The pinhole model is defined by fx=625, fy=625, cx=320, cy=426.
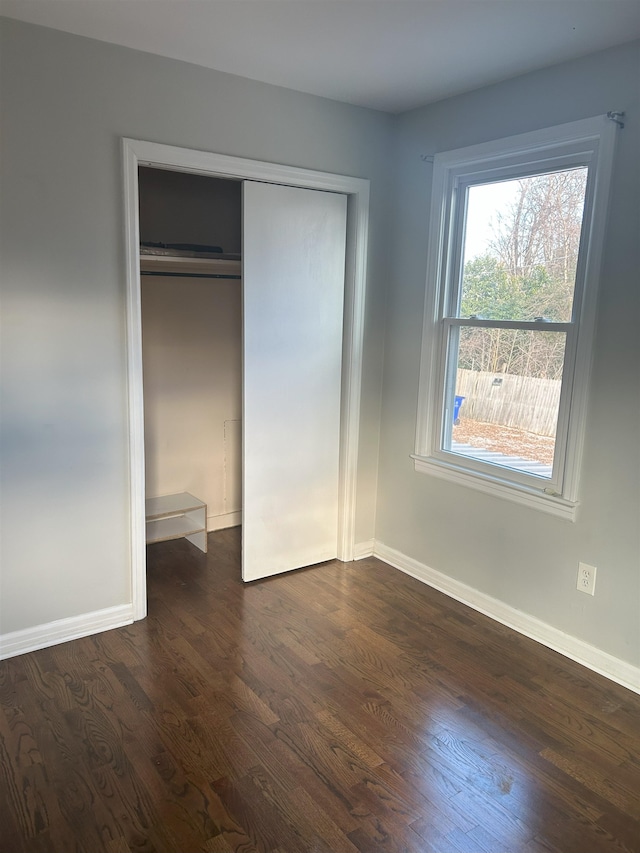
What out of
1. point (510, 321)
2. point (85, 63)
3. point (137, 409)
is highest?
point (85, 63)

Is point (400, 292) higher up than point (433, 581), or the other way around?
point (400, 292)

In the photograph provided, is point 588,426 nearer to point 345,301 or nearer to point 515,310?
point 515,310

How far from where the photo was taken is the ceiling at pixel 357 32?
220cm

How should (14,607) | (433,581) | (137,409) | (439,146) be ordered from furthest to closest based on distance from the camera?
1. (433,581)
2. (439,146)
3. (137,409)
4. (14,607)

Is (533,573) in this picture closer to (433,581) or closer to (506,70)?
(433,581)

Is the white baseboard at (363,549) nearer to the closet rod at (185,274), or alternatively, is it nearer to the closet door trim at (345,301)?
the closet door trim at (345,301)

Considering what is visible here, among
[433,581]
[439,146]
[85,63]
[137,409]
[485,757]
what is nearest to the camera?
[485,757]

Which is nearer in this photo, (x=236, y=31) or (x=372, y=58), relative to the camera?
(x=236, y=31)

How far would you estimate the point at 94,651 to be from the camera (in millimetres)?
2787

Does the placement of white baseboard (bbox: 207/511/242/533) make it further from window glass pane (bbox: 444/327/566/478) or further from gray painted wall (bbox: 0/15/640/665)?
window glass pane (bbox: 444/327/566/478)

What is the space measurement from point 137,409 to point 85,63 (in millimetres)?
1452

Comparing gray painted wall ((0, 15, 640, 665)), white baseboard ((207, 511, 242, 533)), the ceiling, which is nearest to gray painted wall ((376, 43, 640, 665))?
gray painted wall ((0, 15, 640, 665))

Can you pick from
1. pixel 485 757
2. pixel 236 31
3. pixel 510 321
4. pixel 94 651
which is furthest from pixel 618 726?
pixel 236 31

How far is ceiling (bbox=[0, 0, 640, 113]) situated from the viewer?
2199 millimetres
